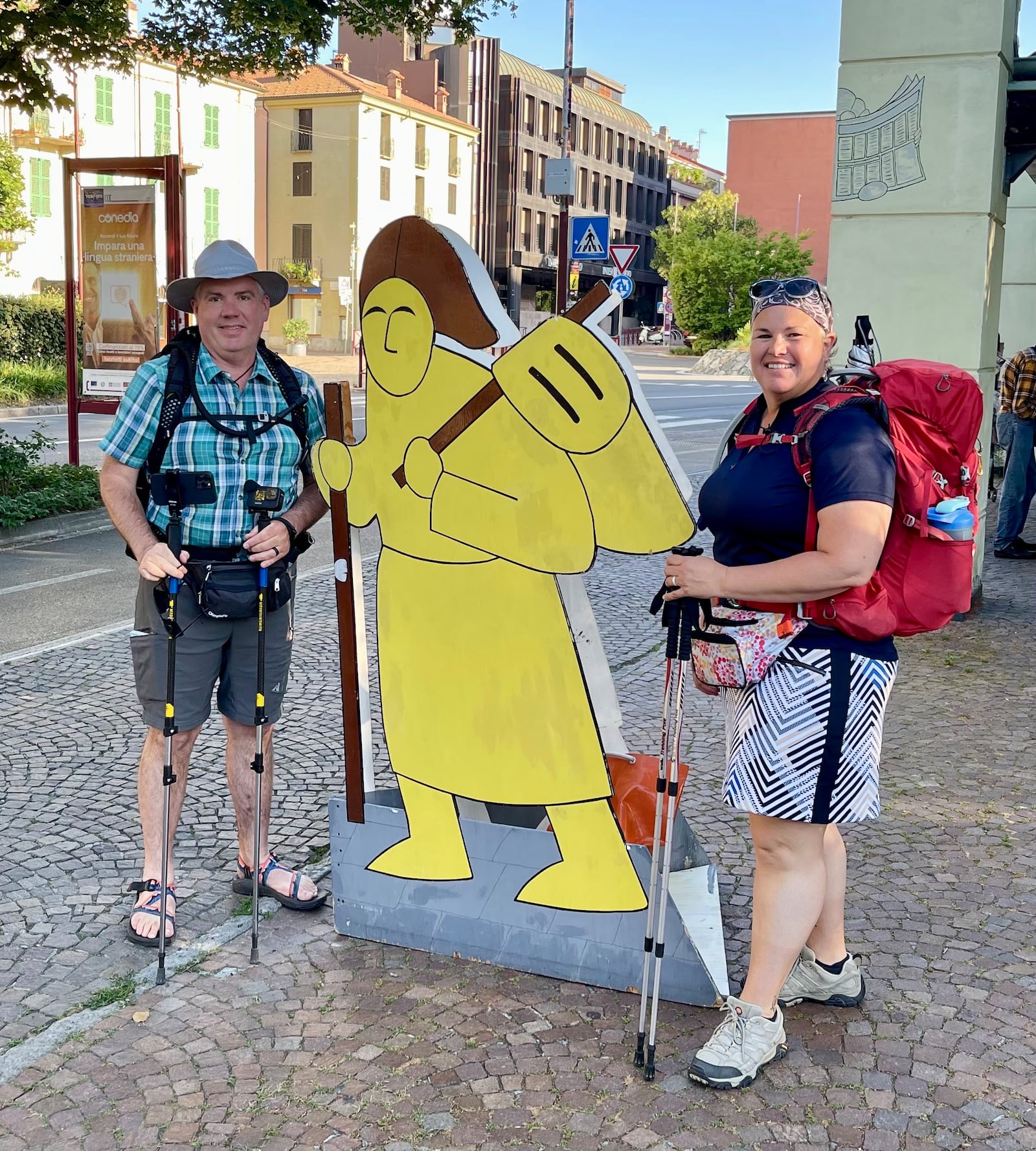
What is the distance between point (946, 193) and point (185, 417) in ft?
18.5

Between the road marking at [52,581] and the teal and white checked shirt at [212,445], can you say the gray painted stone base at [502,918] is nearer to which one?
the teal and white checked shirt at [212,445]

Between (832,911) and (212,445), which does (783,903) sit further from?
(212,445)

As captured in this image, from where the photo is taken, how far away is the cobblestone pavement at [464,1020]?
2.79 metres

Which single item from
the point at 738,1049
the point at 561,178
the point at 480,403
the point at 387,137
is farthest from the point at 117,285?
the point at 387,137

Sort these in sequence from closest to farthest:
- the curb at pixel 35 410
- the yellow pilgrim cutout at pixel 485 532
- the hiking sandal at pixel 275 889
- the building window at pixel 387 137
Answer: the yellow pilgrim cutout at pixel 485 532
the hiking sandal at pixel 275 889
the curb at pixel 35 410
the building window at pixel 387 137

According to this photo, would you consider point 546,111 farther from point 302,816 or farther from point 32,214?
point 302,816

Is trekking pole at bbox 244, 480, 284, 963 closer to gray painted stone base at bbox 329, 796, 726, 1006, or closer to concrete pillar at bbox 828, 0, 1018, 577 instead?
gray painted stone base at bbox 329, 796, 726, 1006

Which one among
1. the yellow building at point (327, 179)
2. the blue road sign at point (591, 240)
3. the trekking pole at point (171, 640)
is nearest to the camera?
the trekking pole at point (171, 640)

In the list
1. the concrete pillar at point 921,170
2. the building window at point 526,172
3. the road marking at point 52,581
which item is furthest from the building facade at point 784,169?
the road marking at point 52,581

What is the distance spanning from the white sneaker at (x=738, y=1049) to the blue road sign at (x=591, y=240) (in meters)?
19.8

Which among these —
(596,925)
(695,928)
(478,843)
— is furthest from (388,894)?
(695,928)

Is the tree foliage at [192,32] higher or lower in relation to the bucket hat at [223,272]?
higher

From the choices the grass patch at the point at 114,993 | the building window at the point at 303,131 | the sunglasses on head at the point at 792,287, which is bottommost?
the grass patch at the point at 114,993

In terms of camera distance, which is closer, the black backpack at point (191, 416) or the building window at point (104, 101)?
the black backpack at point (191, 416)
